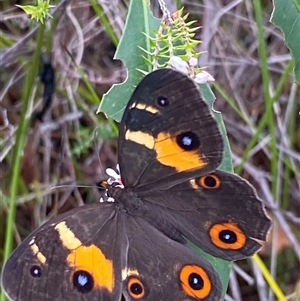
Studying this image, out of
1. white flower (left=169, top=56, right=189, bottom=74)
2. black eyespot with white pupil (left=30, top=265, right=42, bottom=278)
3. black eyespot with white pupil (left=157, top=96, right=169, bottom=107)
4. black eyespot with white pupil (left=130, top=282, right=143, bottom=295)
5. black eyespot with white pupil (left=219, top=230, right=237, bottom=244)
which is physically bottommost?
black eyespot with white pupil (left=130, top=282, right=143, bottom=295)

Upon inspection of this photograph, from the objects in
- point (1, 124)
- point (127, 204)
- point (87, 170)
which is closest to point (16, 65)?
point (1, 124)

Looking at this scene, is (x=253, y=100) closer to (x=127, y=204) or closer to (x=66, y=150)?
(x=66, y=150)

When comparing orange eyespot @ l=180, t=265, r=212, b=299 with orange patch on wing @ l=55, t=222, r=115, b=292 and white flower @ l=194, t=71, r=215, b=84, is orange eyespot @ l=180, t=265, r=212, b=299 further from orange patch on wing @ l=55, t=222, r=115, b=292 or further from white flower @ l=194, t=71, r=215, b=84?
white flower @ l=194, t=71, r=215, b=84

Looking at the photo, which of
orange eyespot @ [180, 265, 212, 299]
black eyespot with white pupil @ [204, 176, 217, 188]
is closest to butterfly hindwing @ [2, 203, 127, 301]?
orange eyespot @ [180, 265, 212, 299]

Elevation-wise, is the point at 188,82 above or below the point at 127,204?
above

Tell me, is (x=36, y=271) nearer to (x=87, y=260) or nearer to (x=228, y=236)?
(x=87, y=260)

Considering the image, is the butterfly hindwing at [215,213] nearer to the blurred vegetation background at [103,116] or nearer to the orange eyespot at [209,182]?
the orange eyespot at [209,182]
